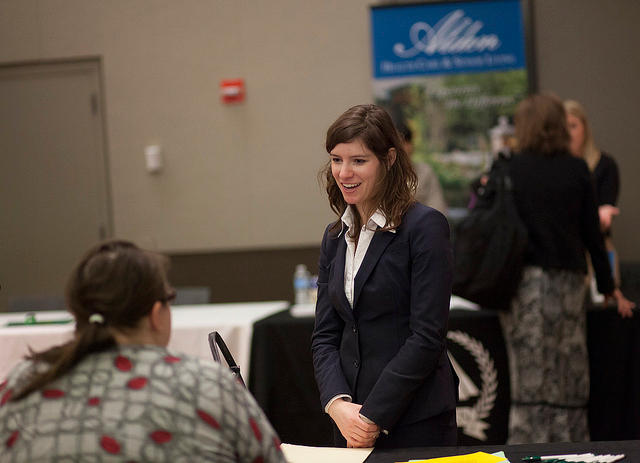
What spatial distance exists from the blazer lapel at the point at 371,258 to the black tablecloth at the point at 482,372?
1806 millimetres

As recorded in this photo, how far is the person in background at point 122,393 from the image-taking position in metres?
1.29

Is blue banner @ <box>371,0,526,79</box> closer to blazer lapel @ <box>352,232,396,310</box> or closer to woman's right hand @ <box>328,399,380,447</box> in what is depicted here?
blazer lapel @ <box>352,232,396,310</box>

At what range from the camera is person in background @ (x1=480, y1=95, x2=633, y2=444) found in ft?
11.5

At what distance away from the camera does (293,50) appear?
6.28 metres

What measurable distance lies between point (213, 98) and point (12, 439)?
5.24 m

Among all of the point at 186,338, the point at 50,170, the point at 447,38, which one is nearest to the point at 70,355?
the point at 186,338

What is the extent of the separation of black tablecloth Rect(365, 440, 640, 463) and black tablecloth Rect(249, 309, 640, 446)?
1948mm

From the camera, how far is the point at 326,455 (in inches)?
77.5

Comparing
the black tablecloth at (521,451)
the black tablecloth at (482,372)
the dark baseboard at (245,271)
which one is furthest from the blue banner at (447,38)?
the black tablecloth at (521,451)

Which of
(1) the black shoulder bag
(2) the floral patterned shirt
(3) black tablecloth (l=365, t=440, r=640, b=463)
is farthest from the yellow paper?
(1) the black shoulder bag

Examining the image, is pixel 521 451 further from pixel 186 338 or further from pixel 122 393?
pixel 186 338

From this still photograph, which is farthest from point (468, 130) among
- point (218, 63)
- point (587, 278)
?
point (587, 278)

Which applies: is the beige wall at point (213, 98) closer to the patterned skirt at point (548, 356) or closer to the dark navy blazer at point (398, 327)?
the patterned skirt at point (548, 356)

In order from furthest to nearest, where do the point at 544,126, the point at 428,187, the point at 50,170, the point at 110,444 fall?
the point at 50,170, the point at 428,187, the point at 544,126, the point at 110,444
